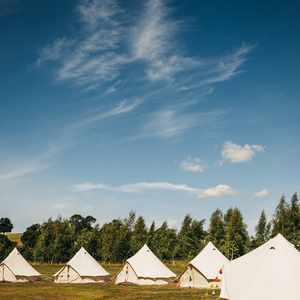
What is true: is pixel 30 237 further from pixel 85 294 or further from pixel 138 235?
pixel 85 294

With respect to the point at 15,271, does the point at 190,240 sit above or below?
above

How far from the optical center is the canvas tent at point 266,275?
27833mm

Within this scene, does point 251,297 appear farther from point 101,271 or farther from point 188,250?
point 188,250

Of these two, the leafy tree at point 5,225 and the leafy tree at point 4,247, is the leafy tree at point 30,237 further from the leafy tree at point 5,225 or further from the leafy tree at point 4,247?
the leafy tree at point 5,225

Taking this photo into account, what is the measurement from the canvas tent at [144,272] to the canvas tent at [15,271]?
9.55m

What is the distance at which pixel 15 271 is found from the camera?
50.1 meters

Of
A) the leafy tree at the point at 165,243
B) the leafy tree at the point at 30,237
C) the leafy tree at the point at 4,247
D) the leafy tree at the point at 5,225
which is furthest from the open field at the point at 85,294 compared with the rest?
the leafy tree at the point at 5,225

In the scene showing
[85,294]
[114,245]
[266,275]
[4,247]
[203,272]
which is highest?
[4,247]

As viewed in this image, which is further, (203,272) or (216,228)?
(216,228)

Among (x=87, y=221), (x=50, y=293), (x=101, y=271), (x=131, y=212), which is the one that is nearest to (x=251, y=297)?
(x=50, y=293)

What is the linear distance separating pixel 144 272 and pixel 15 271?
→ 541 inches

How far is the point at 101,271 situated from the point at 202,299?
62.0ft

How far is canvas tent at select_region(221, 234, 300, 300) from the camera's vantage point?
1096 inches

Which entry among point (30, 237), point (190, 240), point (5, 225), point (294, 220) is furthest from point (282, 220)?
point (5, 225)
